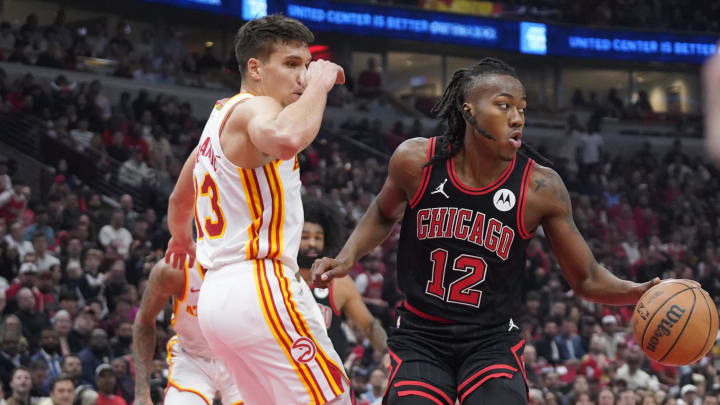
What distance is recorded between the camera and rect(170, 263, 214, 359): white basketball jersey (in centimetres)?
516

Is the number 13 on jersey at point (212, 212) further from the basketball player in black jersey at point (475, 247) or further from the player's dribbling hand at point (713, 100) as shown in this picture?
the player's dribbling hand at point (713, 100)

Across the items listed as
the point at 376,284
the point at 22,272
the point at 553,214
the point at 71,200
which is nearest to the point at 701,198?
the point at 376,284

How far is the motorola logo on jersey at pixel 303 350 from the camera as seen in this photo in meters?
3.69

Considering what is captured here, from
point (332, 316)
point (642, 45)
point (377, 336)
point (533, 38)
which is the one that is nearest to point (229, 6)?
point (533, 38)

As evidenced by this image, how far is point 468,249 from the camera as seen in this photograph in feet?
13.8

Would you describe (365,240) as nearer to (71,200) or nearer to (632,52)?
(71,200)

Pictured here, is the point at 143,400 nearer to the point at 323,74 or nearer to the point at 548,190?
the point at 323,74

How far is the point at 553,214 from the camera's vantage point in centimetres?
428

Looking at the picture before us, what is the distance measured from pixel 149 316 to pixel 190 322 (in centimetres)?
34

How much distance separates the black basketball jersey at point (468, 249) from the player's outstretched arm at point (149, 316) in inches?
59.0

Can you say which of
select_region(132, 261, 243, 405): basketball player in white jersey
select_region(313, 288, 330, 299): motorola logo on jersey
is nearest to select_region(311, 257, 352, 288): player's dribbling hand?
select_region(132, 261, 243, 405): basketball player in white jersey

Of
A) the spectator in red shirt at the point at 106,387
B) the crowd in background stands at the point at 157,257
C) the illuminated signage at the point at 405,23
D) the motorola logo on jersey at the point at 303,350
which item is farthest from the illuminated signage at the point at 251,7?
the motorola logo on jersey at the point at 303,350

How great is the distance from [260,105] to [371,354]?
7.27m

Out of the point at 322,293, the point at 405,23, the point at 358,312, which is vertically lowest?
the point at 358,312
